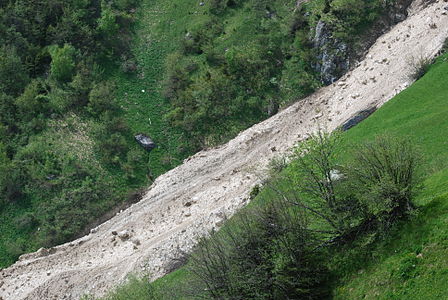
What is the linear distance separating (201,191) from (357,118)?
18.6 metres

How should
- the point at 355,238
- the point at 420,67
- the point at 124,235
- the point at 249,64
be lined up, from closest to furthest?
the point at 355,238 < the point at 420,67 < the point at 124,235 < the point at 249,64

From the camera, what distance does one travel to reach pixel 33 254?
60.4 meters

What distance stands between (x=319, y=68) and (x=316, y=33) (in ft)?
16.2

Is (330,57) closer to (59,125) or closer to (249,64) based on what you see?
(249,64)

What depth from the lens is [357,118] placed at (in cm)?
5719

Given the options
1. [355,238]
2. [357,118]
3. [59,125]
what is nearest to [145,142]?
[59,125]

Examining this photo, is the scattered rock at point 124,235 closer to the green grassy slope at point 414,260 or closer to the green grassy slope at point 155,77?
the green grassy slope at point 155,77

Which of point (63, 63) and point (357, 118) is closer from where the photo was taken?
point (357, 118)

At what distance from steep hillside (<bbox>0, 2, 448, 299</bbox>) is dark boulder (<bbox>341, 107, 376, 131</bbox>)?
38.6 inches

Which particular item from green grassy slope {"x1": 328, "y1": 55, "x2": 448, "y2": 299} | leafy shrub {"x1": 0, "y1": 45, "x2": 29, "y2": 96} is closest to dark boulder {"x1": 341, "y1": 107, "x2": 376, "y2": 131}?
green grassy slope {"x1": 328, "y1": 55, "x2": 448, "y2": 299}

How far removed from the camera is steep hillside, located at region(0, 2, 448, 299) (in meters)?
54.7

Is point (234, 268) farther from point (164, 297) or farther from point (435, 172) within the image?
point (435, 172)

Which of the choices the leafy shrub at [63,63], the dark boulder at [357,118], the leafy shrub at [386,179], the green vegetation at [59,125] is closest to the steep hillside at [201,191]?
the dark boulder at [357,118]

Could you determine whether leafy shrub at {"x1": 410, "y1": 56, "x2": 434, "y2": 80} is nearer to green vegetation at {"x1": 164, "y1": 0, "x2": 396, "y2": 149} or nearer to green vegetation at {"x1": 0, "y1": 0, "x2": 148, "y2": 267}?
green vegetation at {"x1": 164, "y1": 0, "x2": 396, "y2": 149}
